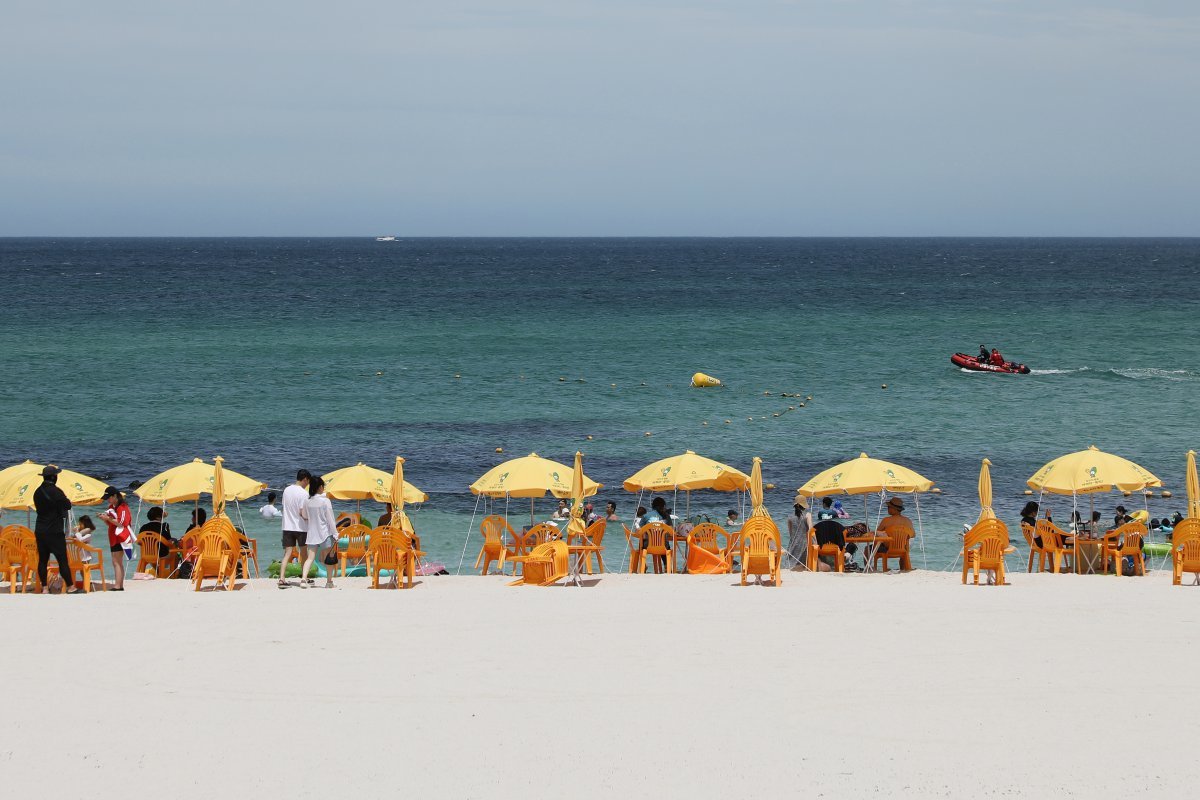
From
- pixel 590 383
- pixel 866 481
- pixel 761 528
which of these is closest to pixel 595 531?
pixel 761 528

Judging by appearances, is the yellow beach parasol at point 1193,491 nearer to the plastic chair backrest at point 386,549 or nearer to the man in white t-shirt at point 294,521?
the plastic chair backrest at point 386,549

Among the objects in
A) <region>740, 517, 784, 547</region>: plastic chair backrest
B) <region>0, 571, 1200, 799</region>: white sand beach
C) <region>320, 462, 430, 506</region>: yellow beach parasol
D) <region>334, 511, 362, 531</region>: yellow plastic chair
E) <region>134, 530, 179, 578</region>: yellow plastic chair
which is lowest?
<region>0, 571, 1200, 799</region>: white sand beach

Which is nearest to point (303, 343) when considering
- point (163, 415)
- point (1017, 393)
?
point (163, 415)

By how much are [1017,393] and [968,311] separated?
1540 inches

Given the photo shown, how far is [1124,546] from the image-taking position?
53.2 feet

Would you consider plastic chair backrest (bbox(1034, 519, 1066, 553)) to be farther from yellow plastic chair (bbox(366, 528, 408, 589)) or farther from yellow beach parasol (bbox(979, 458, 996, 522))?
yellow plastic chair (bbox(366, 528, 408, 589))

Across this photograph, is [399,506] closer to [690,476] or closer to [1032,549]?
[690,476]

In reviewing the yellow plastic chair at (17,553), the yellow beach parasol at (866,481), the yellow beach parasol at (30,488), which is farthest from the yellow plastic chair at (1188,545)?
the yellow beach parasol at (30,488)

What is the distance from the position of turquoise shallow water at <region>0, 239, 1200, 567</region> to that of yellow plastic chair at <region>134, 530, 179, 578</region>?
4757mm

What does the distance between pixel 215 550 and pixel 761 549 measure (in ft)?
20.4

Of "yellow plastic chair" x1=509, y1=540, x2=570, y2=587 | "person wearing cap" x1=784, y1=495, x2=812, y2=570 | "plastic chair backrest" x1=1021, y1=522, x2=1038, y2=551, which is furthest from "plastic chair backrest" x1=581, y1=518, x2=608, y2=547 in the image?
"plastic chair backrest" x1=1021, y1=522, x2=1038, y2=551

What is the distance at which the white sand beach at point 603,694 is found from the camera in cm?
820

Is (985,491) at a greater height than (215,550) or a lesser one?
greater

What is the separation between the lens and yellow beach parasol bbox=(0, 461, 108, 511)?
16.0 meters
